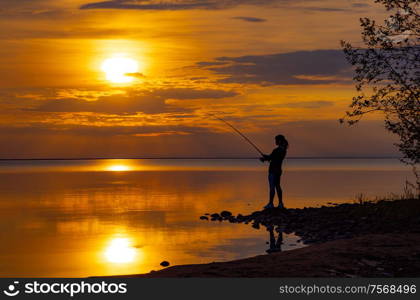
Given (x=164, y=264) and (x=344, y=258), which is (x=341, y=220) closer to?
(x=164, y=264)

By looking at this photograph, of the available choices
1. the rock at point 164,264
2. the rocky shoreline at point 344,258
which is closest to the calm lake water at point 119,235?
the rock at point 164,264

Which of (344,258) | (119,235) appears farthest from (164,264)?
(119,235)

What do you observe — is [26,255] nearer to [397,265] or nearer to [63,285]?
[63,285]

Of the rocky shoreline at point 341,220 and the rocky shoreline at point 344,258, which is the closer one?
the rocky shoreline at point 344,258

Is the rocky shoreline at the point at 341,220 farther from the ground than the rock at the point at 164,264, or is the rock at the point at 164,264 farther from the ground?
the rocky shoreline at the point at 341,220

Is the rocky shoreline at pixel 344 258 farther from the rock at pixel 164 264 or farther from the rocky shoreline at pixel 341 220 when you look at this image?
the rock at pixel 164 264

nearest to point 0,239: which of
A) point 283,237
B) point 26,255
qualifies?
point 26,255

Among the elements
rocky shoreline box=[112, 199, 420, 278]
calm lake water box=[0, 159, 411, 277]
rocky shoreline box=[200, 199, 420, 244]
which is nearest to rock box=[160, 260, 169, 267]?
calm lake water box=[0, 159, 411, 277]

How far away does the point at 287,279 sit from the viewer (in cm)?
1173

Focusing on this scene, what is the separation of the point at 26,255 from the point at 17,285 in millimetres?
9827

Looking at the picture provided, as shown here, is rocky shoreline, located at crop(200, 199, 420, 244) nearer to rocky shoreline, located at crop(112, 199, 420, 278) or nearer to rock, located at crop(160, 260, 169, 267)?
rocky shoreline, located at crop(112, 199, 420, 278)

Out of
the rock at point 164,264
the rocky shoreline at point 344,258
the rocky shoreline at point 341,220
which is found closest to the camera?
the rocky shoreline at point 344,258

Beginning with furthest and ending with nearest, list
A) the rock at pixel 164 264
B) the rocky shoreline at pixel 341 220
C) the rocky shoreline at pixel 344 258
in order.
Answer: the rocky shoreline at pixel 341 220 < the rock at pixel 164 264 < the rocky shoreline at pixel 344 258

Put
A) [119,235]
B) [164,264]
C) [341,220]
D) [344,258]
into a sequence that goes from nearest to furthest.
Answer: [344,258], [164,264], [341,220], [119,235]
